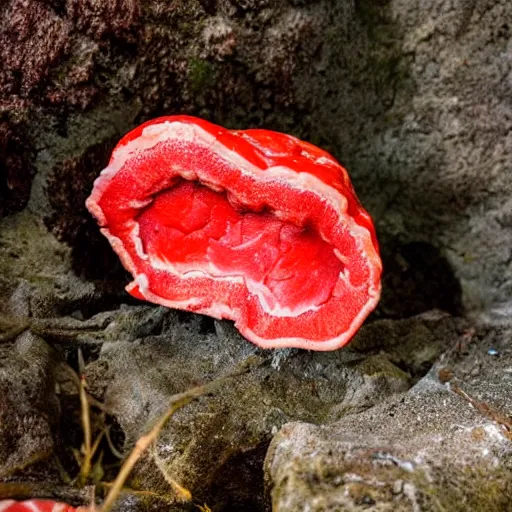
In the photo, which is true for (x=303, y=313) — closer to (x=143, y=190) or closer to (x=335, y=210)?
(x=335, y=210)

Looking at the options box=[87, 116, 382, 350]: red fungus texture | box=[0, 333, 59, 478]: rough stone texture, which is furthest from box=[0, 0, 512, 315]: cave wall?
box=[0, 333, 59, 478]: rough stone texture

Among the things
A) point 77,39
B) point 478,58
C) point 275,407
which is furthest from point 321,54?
point 275,407

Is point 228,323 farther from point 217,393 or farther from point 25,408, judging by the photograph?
point 25,408

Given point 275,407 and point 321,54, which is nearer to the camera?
point 275,407

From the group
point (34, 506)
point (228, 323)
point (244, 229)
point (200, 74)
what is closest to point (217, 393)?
point (228, 323)

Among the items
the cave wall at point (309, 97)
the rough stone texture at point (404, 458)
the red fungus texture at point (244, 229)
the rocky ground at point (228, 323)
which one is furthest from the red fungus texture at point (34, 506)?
the cave wall at point (309, 97)

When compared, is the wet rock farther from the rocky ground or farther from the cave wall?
the cave wall

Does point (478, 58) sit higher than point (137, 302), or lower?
higher
